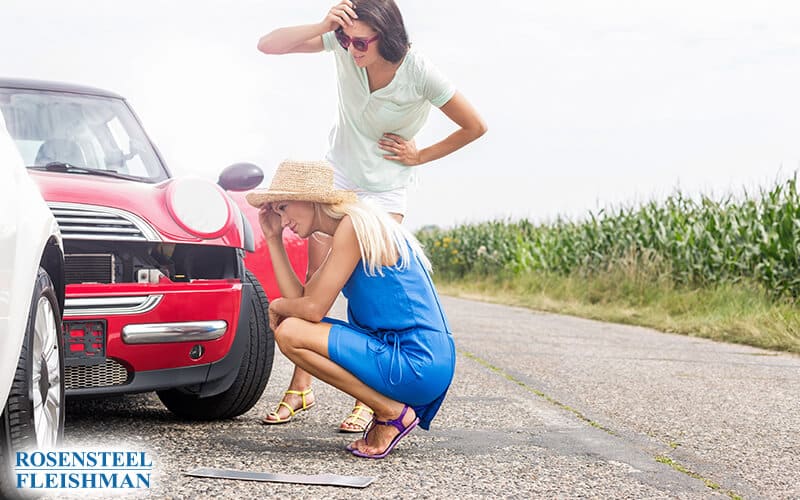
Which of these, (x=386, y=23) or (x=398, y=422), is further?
(x=386, y=23)

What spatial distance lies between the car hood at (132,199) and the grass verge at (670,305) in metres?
6.31

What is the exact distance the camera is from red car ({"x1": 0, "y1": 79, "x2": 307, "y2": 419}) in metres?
3.51

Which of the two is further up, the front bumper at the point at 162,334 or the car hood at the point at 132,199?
the car hood at the point at 132,199

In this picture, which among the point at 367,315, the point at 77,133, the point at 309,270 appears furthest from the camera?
the point at 77,133

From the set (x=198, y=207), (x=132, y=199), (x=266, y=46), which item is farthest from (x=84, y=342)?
(x=266, y=46)

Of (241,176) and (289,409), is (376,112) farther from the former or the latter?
(289,409)

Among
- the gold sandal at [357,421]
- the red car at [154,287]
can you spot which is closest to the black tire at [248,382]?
the red car at [154,287]

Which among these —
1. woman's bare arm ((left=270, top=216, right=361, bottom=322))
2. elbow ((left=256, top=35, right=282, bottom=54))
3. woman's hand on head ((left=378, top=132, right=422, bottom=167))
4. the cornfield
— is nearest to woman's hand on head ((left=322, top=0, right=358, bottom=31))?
elbow ((left=256, top=35, right=282, bottom=54))

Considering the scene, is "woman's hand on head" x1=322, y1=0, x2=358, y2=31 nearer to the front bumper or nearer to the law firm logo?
the front bumper

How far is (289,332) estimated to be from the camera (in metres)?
3.59

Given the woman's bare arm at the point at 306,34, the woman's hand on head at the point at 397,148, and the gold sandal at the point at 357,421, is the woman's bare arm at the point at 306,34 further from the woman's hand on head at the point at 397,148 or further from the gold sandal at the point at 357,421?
the gold sandal at the point at 357,421

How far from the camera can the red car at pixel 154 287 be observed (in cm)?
351

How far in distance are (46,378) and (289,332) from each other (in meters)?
1.00

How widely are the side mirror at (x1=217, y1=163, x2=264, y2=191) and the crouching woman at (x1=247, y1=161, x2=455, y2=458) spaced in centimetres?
98
